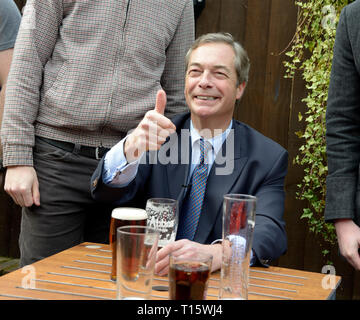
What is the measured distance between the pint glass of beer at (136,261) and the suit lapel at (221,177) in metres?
0.75

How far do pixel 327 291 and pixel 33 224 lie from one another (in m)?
1.27

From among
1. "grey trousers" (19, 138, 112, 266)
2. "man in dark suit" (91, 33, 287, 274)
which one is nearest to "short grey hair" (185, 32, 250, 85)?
"man in dark suit" (91, 33, 287, 274)

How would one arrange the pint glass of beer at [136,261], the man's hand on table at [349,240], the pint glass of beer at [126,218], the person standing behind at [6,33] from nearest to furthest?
the pint glass of beer at [136,261], the pint glass of beer at [126,218], the man's hand on table at [349,240], the person standing behind at [6,33]

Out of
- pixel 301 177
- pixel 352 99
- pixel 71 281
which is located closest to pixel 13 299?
pixel 71 281

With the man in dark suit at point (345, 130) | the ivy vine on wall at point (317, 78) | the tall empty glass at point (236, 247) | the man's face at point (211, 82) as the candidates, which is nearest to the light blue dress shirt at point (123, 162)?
the man's face at point (211, 82)

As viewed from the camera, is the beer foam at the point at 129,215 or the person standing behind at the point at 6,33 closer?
the beer foam at the point at 129,215

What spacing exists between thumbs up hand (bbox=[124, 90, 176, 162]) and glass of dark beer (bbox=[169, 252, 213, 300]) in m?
0.53

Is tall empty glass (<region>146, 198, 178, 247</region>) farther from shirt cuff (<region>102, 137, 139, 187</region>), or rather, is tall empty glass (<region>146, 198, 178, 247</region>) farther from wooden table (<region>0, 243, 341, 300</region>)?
shirt cuff (<region>102, 137, 139, 187</region>)

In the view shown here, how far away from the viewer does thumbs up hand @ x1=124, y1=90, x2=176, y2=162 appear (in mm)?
1453

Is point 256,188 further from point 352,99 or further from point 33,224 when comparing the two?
point 33,224

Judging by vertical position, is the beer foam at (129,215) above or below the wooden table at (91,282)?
above

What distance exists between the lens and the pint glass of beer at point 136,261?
97 centimetres

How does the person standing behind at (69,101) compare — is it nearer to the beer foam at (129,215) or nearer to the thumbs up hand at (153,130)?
the thumbs up hand at (153,130)

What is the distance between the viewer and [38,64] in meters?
1.98
